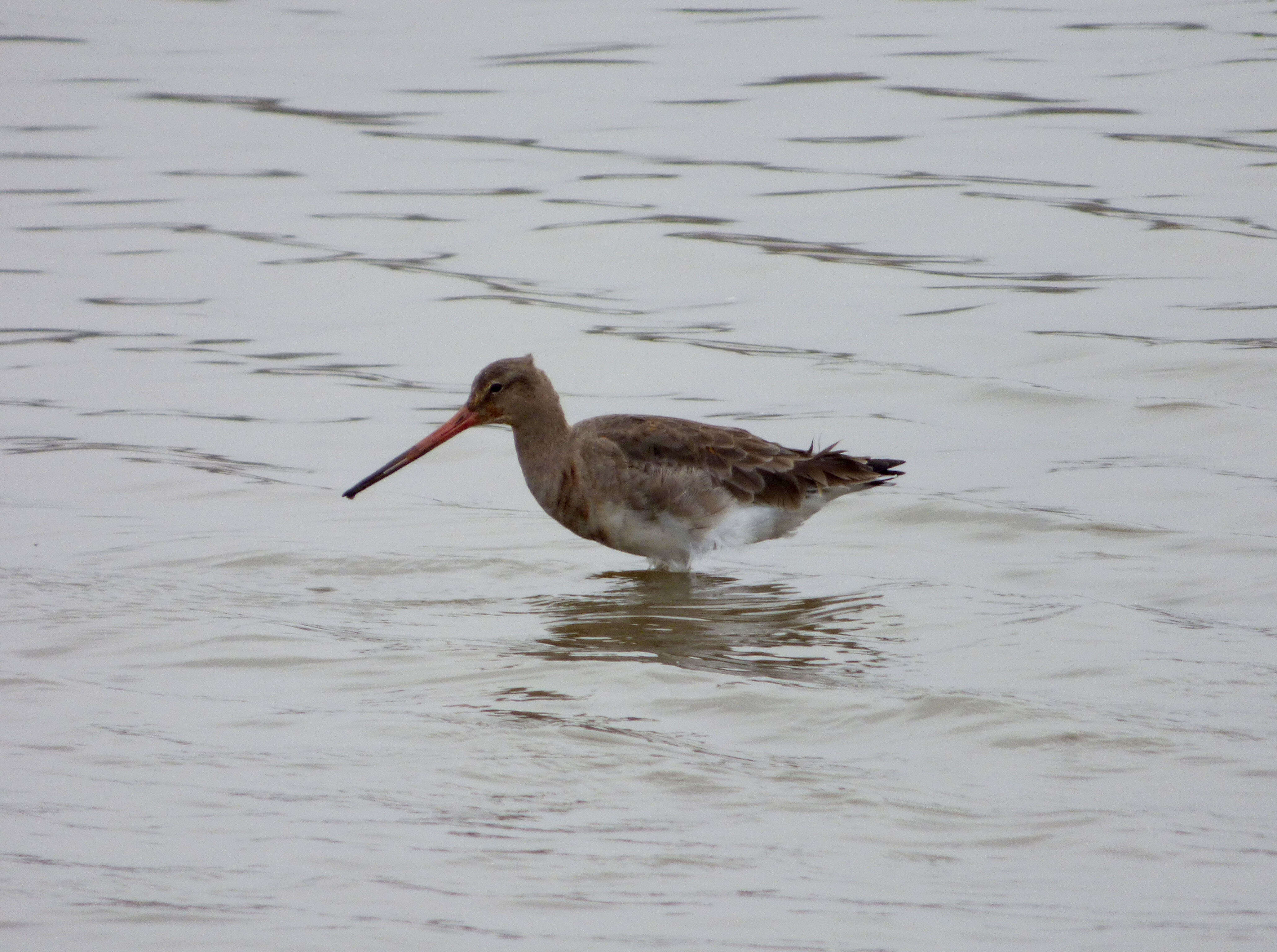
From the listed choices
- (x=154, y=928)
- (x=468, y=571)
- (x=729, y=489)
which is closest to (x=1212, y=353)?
(x=729, y=489)

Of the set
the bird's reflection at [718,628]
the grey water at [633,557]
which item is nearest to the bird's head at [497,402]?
the grey water at [633,557]

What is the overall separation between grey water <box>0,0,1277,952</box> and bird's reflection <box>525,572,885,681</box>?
0.04 meters

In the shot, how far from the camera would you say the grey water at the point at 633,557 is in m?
5.40

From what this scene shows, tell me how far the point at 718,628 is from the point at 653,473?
1005 millimetres

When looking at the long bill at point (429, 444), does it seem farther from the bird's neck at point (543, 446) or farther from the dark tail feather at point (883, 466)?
the dark tail feather at point (883, 466)

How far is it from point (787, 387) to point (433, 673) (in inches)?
201

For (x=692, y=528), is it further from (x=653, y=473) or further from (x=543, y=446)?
(x=543, y=446)

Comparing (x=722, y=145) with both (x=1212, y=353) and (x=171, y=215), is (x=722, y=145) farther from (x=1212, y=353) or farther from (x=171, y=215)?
(x=1212, y=353)

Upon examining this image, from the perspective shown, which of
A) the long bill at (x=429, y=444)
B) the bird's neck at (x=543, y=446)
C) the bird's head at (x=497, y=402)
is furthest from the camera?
the long bill at (x=429, y=444)

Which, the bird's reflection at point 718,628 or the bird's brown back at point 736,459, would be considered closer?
the bird's reflection at point 718,628

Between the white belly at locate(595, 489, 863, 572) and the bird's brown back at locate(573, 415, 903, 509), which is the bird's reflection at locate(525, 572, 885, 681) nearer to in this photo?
the white belly at locate(595, 489, 863, 572)

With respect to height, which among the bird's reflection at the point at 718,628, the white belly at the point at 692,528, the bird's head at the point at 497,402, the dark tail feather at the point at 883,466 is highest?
the bird's head at the point at 497,402

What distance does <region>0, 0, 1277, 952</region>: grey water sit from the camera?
213 inches

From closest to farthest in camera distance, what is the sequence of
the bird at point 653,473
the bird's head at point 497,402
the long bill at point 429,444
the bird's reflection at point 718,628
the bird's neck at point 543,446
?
1. the bird's reflection at point 718,628
2. the bird at point 653,473
3. the bird's neck at point 543,446
4. the bird's head at point 497,402
5. the long bill at point 429,444
